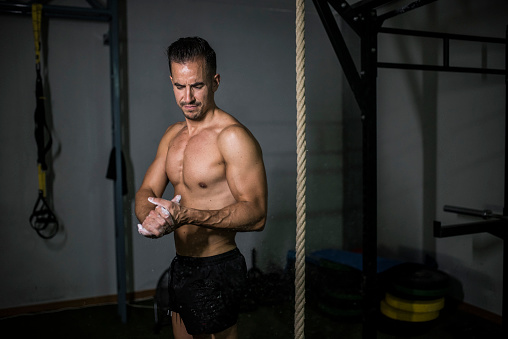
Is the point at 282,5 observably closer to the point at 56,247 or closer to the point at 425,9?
the point at 425,9

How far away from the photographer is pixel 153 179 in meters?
1.36

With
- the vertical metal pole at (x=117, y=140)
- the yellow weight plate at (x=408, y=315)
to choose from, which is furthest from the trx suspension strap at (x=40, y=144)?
the yellow weight plate at (x=408, y=315)

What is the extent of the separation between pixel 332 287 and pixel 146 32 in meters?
A: 2.29

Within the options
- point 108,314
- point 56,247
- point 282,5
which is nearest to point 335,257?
point 108,314

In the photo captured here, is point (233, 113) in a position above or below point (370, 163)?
above

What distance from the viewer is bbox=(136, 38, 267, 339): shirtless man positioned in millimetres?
1057

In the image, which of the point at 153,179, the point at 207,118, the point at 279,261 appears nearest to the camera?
the point at 207,118

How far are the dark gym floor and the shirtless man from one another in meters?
1.19

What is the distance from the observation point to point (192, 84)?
107cm

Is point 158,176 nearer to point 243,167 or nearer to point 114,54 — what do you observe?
point 243,167

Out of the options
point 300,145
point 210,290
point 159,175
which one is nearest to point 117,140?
point 159,175

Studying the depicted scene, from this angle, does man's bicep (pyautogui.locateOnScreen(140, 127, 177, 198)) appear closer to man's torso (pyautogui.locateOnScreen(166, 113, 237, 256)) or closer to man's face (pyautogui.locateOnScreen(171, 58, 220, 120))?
man's torso (pyautogui.locateOnScreen(166, 113, 237, 256))

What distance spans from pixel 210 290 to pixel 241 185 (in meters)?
0.49

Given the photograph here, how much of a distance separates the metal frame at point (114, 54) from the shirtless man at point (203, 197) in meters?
1.43
